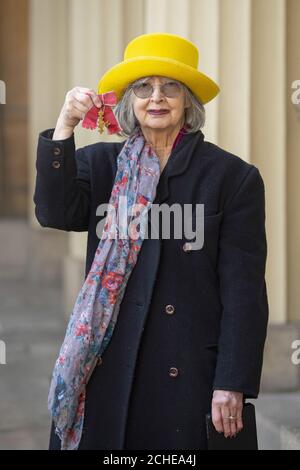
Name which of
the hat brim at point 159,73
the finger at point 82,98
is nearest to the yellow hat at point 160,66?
the hat brim at point 159,73

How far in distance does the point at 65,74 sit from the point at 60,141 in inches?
257

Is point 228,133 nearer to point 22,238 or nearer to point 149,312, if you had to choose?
point 149,312

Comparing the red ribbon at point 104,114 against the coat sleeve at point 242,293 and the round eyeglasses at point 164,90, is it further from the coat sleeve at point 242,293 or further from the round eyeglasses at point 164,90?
the coat sleeve at point 242,293

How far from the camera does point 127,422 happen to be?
2.55m

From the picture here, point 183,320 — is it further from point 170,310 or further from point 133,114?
point 133,114

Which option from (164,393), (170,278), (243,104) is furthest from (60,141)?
(243,104)

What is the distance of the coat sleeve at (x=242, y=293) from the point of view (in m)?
2.50

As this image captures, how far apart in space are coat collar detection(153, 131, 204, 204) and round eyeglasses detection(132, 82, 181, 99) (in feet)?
0.50

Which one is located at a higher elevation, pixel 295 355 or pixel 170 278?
pixel 170 278

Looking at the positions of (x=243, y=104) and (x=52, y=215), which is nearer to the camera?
(x=52, y=215)

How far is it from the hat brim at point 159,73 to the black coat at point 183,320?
209 mm

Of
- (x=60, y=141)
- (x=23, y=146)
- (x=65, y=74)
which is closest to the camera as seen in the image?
(x=60, y=141)

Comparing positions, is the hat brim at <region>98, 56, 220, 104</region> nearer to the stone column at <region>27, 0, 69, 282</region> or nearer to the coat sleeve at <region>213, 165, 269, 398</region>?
the coat sleeve at <region>213, 165, 269, 398</region>

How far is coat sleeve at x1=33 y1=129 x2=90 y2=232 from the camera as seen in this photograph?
244cm
